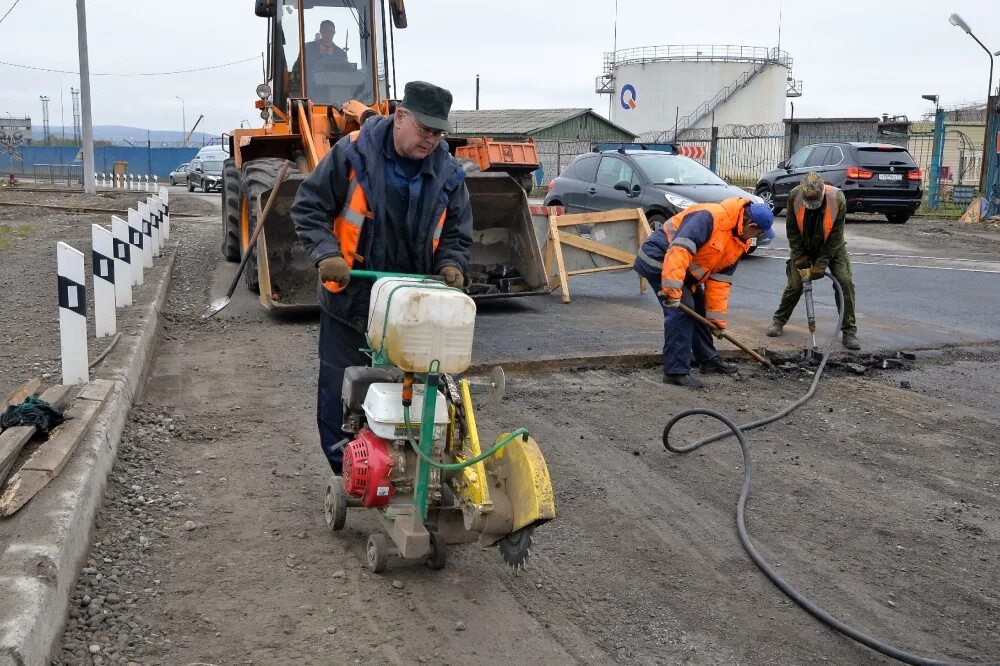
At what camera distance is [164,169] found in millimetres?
58531

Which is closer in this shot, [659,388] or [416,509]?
[416,509]

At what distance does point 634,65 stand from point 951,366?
4951 cm

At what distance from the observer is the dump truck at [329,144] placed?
9750 millimetres

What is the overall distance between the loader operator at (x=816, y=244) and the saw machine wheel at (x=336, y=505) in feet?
18.5

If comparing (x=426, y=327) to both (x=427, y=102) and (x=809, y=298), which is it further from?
(x=809, y=298)

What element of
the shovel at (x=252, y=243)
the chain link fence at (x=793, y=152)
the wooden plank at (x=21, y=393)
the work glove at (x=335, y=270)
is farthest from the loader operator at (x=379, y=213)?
the chain link fence at (x=793, y=152)

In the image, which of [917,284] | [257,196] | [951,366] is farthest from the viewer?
[917,284]

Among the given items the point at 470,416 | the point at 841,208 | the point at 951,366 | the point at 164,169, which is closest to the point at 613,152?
the point at 841,208

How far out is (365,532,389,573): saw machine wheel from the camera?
3926mm

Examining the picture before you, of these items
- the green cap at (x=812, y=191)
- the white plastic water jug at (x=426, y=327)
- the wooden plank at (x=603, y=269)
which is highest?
the green cap at (x=812, y=191)

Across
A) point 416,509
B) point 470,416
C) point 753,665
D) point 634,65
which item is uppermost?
point 634,65

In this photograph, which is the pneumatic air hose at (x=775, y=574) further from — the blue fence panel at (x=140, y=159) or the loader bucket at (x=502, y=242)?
the blue fence panel at (x=140, y=159)

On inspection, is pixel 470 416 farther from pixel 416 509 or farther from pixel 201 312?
pixel 201 312

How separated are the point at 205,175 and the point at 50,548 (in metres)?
35.1
